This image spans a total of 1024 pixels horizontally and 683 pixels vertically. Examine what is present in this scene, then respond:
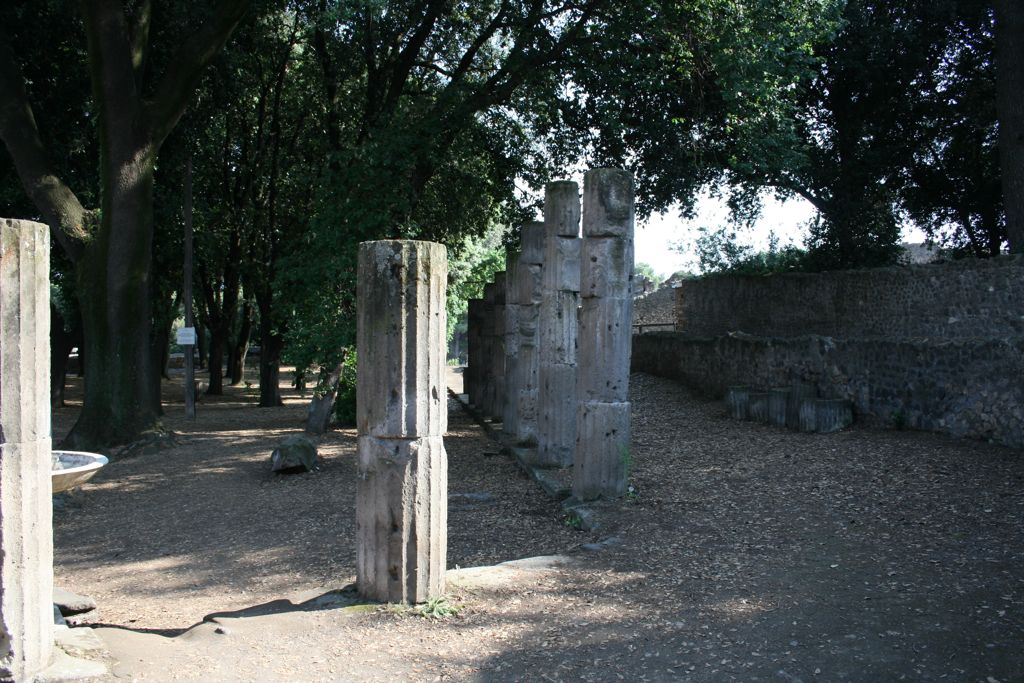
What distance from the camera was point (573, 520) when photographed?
8.59m

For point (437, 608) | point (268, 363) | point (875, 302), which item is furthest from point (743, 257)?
point (437, 608)

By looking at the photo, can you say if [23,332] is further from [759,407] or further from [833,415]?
[759,407]

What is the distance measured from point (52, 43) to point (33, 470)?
13.0m

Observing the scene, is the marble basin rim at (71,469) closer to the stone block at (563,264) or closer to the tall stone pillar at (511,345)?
the stone block at (563,264)

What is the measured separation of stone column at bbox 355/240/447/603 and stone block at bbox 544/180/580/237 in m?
4.93

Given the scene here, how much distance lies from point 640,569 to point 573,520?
180cm

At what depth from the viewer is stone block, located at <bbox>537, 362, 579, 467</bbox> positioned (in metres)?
10.8

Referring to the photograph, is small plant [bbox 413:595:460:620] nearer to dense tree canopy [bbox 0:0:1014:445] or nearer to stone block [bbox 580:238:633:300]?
stone block [bbox 580:238:633:300]

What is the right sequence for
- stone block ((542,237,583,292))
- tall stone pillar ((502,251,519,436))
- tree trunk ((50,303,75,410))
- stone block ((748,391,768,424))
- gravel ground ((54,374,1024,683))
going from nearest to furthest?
gravel ground ((54,374,1024,683)) → stone block ((542,237,583,292)) → stone block ((748,391,768,424)) → tall stone pillar ((502,251,519,436)) → tree trunk ((50,303,75,410))

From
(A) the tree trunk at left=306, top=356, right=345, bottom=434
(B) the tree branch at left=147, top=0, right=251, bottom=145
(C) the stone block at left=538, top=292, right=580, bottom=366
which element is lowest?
(A) the tree trunk at left=306, top=356, right=345, bottom=434

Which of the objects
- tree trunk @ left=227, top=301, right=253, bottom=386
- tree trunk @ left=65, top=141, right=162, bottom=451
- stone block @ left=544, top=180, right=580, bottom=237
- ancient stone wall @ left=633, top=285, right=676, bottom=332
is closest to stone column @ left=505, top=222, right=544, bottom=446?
stone block @ left=544, top=180, right=580, bottom=237

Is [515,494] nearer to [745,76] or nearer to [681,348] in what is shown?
[745,76]

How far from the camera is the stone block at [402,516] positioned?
5863 mm

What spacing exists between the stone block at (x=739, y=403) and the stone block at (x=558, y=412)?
12.1ft
